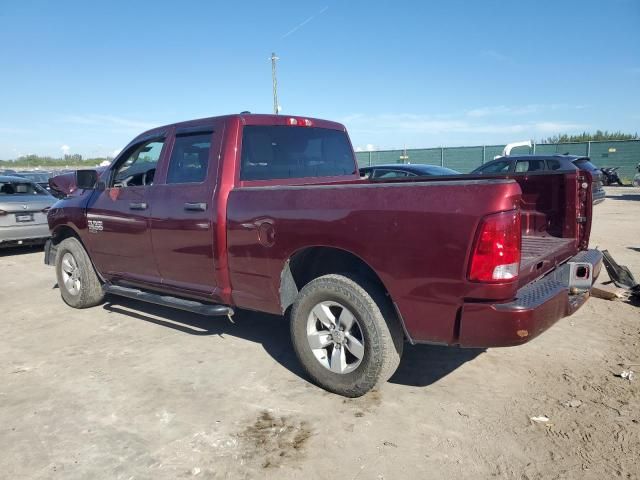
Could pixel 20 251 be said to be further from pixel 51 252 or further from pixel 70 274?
pixel 70 274

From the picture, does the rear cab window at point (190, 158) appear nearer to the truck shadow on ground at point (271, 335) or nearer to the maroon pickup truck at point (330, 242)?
the maroon pickup truck at point (330, 242)

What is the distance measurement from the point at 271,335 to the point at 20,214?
682cm

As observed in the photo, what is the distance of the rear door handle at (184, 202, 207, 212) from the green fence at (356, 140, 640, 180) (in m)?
21.2

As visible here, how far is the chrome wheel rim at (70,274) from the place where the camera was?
5805mm

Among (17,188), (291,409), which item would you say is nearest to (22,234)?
(17,188)

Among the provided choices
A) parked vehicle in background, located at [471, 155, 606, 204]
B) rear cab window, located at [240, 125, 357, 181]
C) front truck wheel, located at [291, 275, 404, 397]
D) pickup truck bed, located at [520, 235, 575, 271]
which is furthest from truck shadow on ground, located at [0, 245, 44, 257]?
parked vehicle in background, located at [471, 155, 606, 204]

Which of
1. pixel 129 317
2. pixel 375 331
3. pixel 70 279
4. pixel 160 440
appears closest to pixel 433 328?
pixel 375 331

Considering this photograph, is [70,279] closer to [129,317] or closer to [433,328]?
[129,317]

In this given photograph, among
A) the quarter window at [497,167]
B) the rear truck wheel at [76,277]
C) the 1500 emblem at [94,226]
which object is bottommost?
the rear truck wheel at [76,277]

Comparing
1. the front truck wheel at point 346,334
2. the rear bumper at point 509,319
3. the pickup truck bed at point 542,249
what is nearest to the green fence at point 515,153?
the pickup truck bed at point 542,249

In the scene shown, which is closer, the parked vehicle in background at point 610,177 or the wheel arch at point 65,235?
the wheel arch at point 65,235

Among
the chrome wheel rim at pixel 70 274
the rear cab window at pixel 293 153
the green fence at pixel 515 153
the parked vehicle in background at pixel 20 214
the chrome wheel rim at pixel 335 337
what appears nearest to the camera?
the chrome wheel rim at pixel 335 337

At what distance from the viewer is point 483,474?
8.58 feet

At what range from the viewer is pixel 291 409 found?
133 inches
